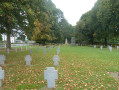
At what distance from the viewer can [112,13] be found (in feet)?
93.7

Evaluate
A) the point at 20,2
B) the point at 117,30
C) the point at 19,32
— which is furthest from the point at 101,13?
the point at 20,2

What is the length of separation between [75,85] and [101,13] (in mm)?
27898

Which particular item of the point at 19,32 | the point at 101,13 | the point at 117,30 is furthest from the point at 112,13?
the point at 19,32

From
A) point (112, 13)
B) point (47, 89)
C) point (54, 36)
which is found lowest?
point (47, 89)

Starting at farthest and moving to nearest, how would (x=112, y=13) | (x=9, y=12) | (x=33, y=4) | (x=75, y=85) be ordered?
1. (x=112, y=13)
2. (x=33, y=4)
3. (x=9, y=12)
4. (x=75, y=85)

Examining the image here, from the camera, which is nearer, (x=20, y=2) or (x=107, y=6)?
(x=20, y=2)

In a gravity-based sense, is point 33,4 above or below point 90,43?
above

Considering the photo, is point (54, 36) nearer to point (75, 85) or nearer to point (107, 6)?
point (107, 6)

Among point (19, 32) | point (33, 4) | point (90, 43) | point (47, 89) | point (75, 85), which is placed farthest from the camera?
point (90, 43)

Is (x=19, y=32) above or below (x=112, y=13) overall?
below

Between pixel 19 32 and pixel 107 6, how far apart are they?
803 inches

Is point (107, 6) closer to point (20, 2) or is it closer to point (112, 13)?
point (112, 13)

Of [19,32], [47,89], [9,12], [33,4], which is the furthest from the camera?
[19,32]

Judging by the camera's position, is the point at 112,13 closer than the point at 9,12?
No
